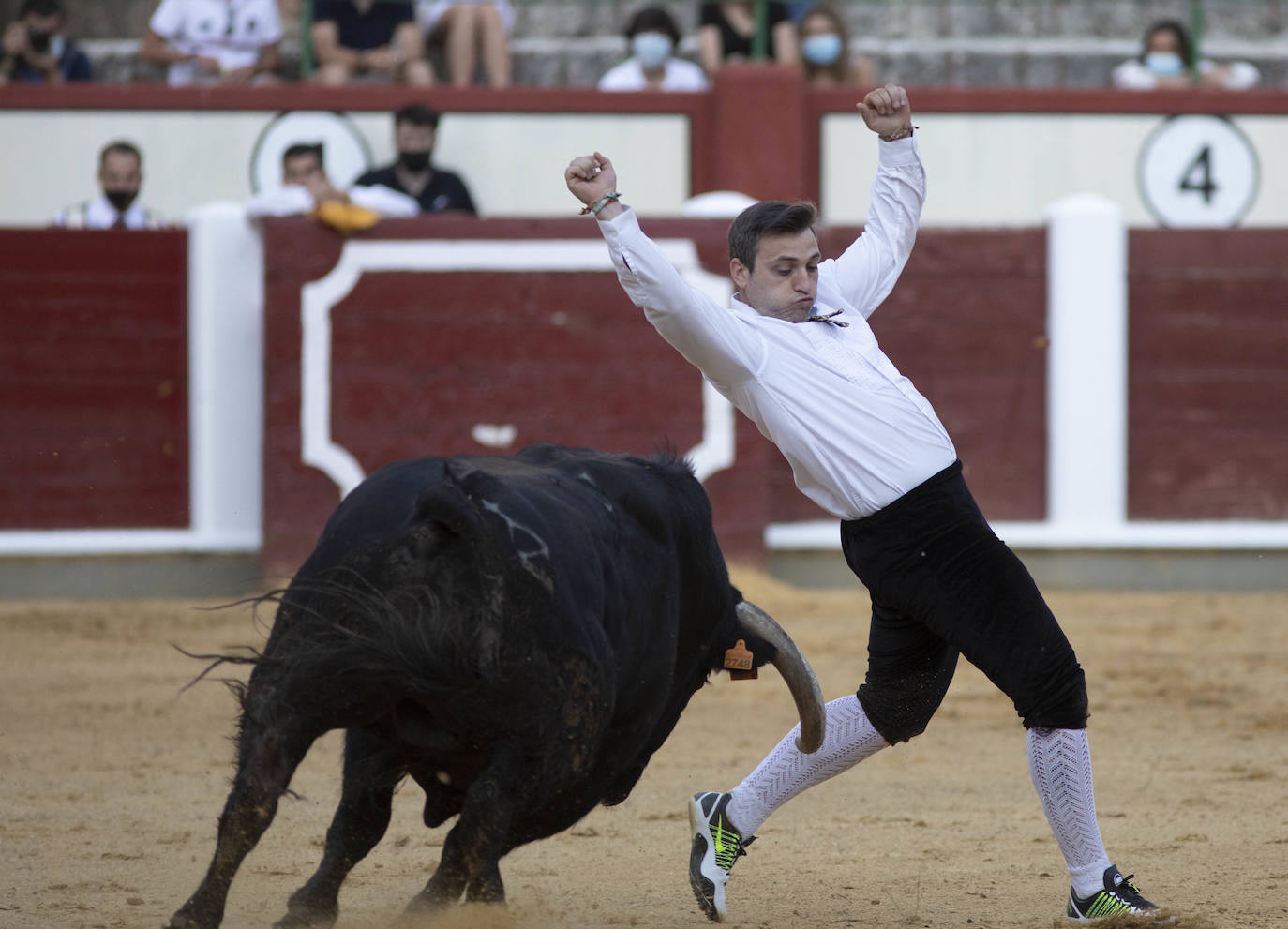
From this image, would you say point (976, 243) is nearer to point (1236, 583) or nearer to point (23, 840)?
point (1236, 583)

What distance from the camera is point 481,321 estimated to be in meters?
7.69

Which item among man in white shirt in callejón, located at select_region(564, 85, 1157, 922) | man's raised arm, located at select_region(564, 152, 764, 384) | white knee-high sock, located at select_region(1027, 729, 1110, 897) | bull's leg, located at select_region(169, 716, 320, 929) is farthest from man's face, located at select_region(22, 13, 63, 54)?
white knee-high sock, located at select_region(1027, 729, 1110, 897)

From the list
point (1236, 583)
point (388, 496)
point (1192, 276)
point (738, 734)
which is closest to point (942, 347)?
point (1192, 276)

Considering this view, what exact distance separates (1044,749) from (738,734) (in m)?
2.19

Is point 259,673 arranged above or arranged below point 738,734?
above

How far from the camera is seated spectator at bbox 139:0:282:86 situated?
27.5ft

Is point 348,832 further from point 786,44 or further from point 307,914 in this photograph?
point 786,44

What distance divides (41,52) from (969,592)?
6.79 metres

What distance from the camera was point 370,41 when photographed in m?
8.54

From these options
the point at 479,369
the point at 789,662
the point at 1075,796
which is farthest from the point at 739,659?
the point at 479,369

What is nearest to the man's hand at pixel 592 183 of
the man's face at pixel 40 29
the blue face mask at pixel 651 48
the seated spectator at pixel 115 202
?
the seated spectator at pixel 115 202

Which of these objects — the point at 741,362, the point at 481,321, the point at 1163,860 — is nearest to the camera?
the point at 741,362

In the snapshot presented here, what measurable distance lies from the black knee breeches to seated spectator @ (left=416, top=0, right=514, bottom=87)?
589cm

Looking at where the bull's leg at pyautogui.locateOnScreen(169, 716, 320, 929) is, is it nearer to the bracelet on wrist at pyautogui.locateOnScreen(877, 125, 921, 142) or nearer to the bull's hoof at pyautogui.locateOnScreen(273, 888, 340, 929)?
the bull's hoof at pyautogui.locateOnScreen(273, 888, 340, 929)
